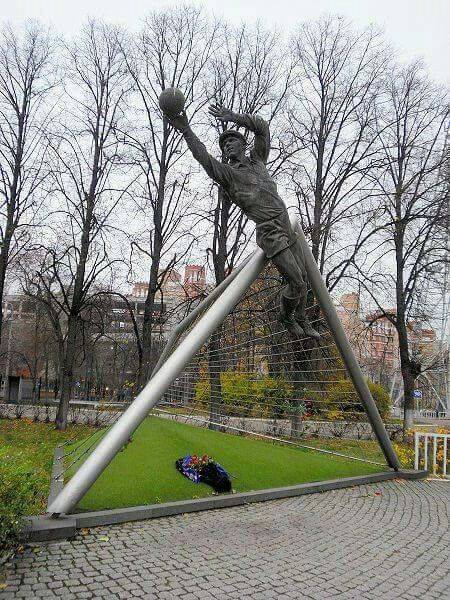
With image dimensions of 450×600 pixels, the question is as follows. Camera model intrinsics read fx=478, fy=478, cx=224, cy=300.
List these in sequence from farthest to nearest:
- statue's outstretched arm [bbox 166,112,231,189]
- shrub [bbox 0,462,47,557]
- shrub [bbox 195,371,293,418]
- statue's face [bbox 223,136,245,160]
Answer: shrub [bbox 195,371,293,418], statue's face [bbox 223,136,245,160], statue's outstretched arm [bbox 166,112,231,189], shrub [bbox 0,462,47,557]

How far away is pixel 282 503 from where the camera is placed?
24.7 feet

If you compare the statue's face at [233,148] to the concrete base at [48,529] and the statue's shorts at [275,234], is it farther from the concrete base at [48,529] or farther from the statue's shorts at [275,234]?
the concrete base at [48,529]

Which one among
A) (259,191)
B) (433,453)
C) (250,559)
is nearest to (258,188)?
(259,191)

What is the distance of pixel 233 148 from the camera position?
6.25 meters

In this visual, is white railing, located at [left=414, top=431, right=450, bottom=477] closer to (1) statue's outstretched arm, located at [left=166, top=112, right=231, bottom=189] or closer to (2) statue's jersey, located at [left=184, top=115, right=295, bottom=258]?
(2) statue's jersey, located at [left=184, top=115, right=295, bottom=258]

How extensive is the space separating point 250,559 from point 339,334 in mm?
4111

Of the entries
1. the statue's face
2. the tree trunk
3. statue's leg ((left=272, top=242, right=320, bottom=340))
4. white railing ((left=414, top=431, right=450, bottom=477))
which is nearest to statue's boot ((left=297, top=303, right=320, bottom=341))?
statue's leg ((left=272, top=242, right=320, bottom=340))

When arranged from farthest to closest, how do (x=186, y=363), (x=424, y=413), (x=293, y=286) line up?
1. (x=424, y=413)
2. (x=293, y=286)
3. (x=186, y=363)

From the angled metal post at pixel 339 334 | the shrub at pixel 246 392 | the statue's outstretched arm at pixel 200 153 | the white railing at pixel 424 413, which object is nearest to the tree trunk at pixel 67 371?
the shrub at pixel 246 392

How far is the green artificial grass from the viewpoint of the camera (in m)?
6.74

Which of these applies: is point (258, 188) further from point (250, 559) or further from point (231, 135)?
point (250, 559)

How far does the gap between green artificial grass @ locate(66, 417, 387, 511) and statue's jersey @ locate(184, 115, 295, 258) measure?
3.86m

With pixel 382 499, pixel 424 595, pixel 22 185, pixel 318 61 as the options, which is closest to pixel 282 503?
pixel 382 499

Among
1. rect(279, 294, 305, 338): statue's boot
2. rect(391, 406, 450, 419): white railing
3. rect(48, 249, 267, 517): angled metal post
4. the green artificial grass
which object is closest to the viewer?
rect(48, 249, 267, 517): angled metal post
